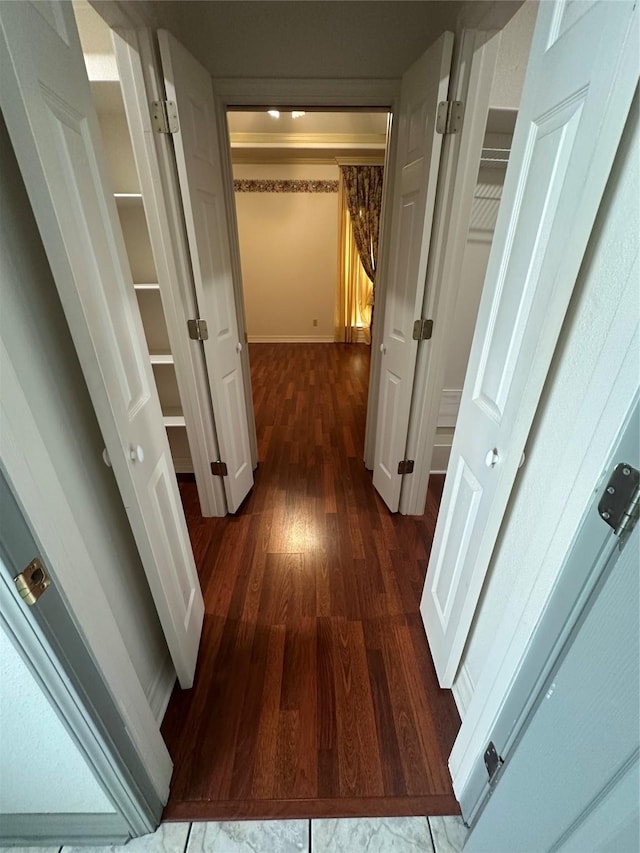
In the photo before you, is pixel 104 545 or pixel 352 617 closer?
pixel 104 545

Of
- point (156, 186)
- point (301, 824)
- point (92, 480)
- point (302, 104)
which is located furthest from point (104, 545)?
point (302, 104)

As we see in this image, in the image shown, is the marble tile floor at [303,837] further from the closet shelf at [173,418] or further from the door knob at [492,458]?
the closet shelf at [173,418]

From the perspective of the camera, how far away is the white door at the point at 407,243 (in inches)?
53.9

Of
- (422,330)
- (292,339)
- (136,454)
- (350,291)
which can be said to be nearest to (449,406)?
(422,330)

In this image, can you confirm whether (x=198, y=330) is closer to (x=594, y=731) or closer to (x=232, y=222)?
(x=232, y=222)

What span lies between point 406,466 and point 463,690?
41.0 inches

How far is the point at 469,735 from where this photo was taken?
38.3 inches

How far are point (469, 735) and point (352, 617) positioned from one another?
2.15 ft

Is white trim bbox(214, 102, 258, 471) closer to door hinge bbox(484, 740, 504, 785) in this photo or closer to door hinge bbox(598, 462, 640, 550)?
door hinge bbox(484, 740, 504, 785)

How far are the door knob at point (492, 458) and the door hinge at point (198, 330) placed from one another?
1310mm

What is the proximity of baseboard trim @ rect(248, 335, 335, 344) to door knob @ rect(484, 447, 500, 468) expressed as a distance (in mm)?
4946

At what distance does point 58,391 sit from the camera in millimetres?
755

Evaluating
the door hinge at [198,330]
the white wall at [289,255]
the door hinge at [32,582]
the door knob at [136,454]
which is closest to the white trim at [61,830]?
the door hinge at [32,582]

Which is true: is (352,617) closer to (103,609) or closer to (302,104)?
(103,609)
